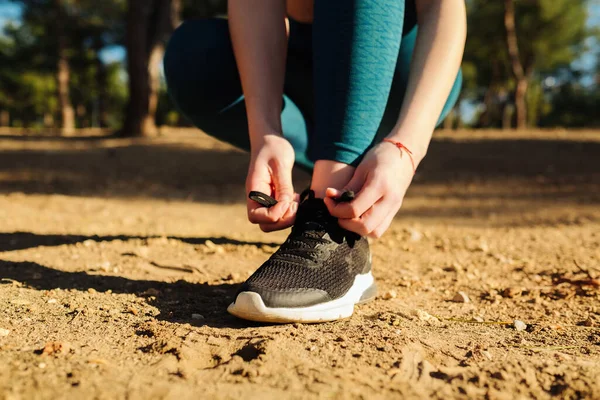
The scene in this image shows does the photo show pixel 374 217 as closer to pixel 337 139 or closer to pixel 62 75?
pixel 337 139

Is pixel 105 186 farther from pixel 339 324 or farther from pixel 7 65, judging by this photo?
pixel 7 65

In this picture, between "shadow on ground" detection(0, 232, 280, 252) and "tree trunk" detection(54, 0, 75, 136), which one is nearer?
"shadow on ground" detection(0, 232, 280, 252)

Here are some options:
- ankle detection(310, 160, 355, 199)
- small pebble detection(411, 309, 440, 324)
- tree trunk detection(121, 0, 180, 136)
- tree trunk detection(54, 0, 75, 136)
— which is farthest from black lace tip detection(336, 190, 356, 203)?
tree trunk detection(54, 0, 75, 136)

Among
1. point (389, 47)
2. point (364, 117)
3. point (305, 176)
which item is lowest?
point (305, 176)

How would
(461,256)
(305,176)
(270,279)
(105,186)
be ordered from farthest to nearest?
(305,176), (105,186), (461,256), (270,279)

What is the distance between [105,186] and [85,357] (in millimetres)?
3255

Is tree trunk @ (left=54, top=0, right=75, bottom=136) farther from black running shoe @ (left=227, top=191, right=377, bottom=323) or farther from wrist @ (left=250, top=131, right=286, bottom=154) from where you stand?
black running shoe @ (left=227, top=191, right=377, bottom=323)

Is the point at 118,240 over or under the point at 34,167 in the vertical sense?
over

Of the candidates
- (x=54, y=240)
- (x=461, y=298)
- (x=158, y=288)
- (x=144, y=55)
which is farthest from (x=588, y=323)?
(x=144, y=55)

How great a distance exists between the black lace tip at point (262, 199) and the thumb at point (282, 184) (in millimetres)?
42

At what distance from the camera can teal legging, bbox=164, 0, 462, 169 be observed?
4.23 feet

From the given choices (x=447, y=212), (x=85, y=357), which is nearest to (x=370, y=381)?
(x=85, y=357)

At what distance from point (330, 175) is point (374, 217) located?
0.59 feet

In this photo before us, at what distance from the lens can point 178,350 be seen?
3.29 ft
